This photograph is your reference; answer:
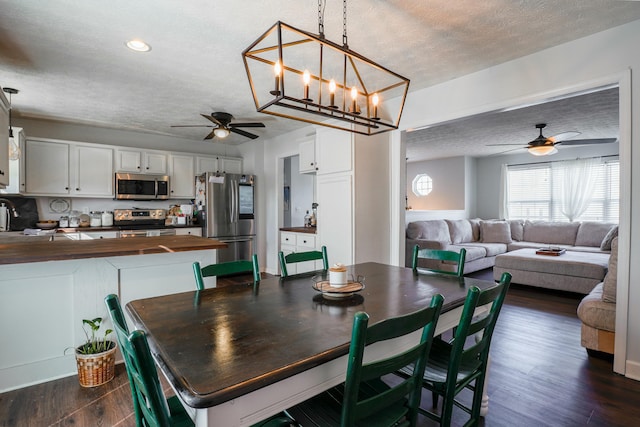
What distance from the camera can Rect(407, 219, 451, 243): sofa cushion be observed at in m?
5.36

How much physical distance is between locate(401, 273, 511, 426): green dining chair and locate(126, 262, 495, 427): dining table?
15 cm

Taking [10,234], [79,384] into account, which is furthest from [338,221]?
[10,234]

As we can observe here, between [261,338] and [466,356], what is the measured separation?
2.79 feet

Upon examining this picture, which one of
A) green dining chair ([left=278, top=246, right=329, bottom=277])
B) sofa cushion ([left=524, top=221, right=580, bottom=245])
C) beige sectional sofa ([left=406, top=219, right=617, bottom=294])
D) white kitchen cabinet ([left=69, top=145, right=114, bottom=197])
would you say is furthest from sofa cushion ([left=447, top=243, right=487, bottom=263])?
white kitchen cabinet ([left=69, top=145, right=114, bottom=197])

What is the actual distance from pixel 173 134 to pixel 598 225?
25.5ft

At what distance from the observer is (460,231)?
6.35m

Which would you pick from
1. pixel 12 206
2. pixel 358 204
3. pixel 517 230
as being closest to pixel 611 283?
pixel 358 204

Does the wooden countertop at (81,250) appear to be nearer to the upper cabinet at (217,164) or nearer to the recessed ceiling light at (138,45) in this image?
the recessed ceiling light at (138,45)

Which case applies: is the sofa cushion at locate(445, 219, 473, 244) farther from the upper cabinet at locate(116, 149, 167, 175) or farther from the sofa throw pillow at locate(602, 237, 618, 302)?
the upper cabinet at locate(116, 149, 167, 175)

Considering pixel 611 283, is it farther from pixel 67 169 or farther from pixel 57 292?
pixel 67 169

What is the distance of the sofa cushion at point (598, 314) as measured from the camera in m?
2.43

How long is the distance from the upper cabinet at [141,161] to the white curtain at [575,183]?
7891 mm

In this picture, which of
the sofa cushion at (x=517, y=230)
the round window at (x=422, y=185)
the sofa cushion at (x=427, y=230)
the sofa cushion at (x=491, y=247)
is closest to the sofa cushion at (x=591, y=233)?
the sofa cushion at (x=517, y=230)

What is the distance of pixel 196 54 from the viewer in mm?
2646
